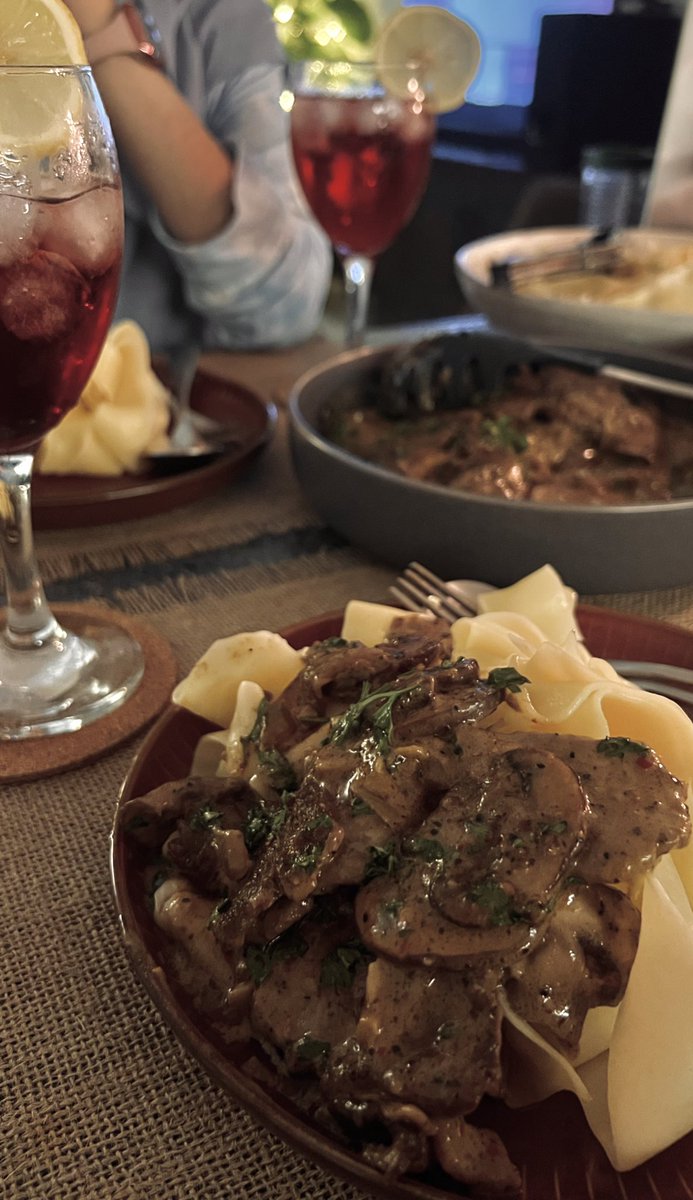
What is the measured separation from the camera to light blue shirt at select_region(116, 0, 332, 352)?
244cm

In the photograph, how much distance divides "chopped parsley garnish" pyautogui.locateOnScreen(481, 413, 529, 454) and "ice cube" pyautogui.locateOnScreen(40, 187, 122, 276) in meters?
0.66

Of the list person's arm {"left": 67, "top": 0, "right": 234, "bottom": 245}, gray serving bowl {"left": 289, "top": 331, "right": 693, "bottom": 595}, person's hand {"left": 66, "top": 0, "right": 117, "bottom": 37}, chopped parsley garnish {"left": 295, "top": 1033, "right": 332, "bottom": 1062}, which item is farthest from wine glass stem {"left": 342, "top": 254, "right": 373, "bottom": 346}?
chopped parsley garnish {"left": 295, "top": 1033, "right": 332, "bottom": 1062}

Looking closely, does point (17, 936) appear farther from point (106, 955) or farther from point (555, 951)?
point (555, 951)

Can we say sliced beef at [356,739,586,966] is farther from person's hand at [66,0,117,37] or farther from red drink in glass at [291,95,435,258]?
person's hand at [66,0,117,37]

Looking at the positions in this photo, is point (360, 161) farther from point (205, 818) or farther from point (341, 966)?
point (341, 966)

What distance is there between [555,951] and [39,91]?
0.85 metres

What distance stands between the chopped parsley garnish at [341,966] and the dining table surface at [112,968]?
100 millimetres

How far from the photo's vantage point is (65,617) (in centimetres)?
122

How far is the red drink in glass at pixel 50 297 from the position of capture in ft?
3.01

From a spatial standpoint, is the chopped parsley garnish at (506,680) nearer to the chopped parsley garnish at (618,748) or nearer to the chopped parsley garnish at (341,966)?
the chopped parsley garnish at (618,748)

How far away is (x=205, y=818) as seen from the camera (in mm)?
764

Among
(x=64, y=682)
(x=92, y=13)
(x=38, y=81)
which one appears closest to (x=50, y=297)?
(x=38, y=81)

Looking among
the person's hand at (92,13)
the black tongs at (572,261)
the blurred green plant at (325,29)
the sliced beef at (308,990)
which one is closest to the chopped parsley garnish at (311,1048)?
the sliced beef at (308,990)

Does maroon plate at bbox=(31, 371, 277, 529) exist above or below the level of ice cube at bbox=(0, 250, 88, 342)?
below
